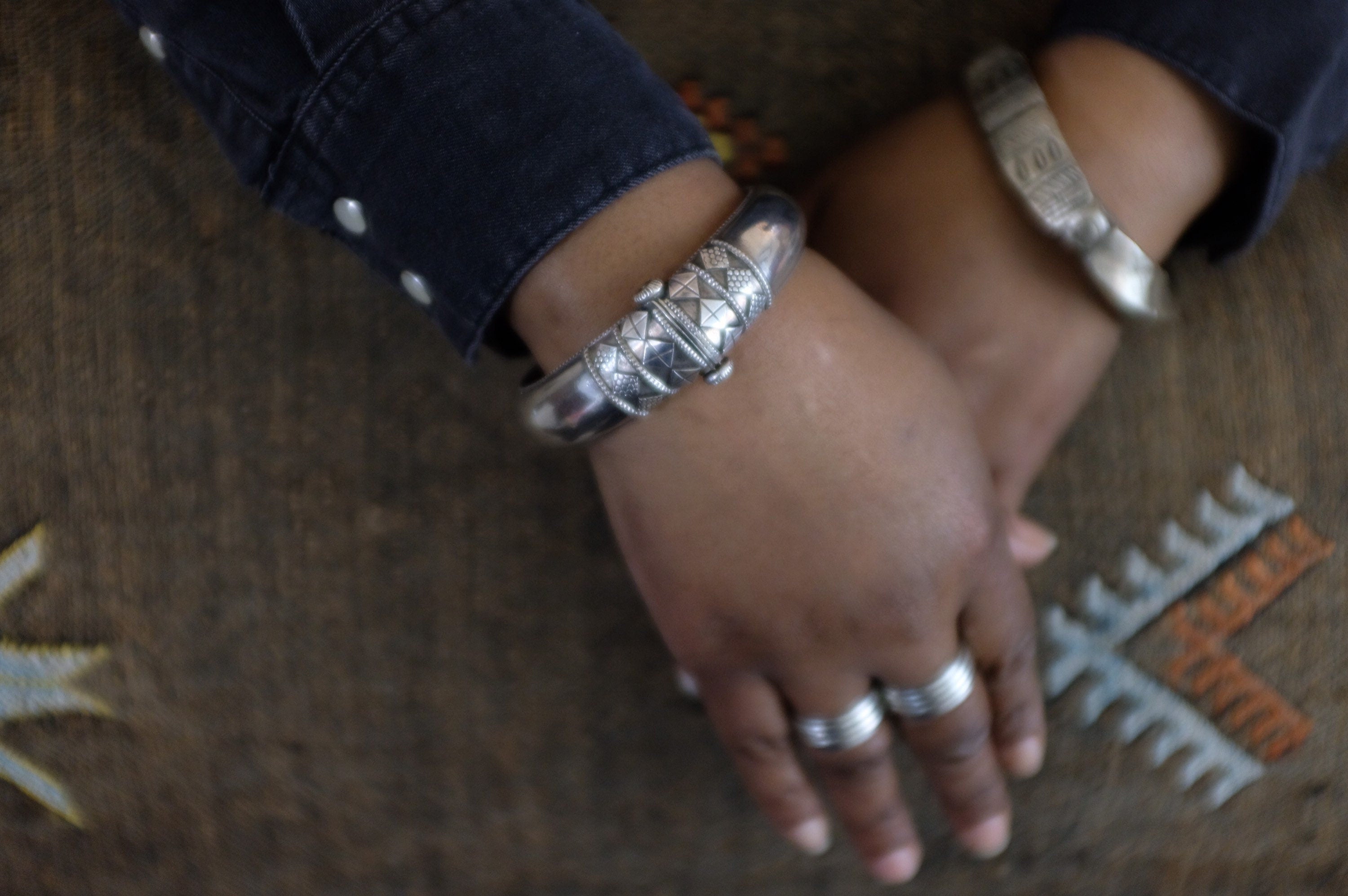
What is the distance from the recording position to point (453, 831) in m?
0.66

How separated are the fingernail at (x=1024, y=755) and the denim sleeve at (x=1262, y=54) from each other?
1.07 feet

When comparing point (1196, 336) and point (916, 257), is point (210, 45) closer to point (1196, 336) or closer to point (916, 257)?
point (916, 257)

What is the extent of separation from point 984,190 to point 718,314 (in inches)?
8.5

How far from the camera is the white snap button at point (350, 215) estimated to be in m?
0.49

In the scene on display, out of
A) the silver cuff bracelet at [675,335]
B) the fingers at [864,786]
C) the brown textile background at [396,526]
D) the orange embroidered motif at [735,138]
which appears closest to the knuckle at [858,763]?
the fingers at [864,786]

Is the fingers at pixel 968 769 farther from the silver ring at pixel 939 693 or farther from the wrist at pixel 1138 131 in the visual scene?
the wrist at pixel 1138 131

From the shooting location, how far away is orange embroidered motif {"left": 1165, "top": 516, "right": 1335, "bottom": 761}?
0.64 m

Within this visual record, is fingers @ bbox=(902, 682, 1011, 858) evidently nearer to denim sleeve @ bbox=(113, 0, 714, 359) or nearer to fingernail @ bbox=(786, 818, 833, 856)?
fingernail @ bbox=(786, 818, 833, 856)

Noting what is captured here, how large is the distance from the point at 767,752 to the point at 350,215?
0.35 metres

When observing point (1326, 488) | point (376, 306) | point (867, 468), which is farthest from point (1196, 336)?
point (376, 306)

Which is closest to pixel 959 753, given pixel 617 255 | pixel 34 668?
pixel 617 255

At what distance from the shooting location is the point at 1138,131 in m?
0.55

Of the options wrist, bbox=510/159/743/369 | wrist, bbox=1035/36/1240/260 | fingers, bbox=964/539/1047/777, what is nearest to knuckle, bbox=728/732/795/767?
fingers, bbox=964/539/1047/777

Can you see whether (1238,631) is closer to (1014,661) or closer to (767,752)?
(1014,661)
